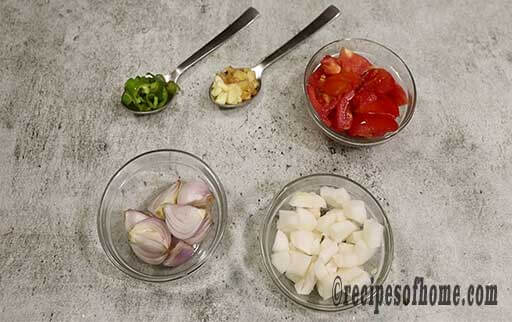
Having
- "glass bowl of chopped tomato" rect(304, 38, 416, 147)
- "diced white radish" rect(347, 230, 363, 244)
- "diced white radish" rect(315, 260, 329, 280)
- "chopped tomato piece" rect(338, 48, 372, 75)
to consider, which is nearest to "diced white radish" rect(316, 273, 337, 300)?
"diced white radish" rect(315, 260, 329, 280)

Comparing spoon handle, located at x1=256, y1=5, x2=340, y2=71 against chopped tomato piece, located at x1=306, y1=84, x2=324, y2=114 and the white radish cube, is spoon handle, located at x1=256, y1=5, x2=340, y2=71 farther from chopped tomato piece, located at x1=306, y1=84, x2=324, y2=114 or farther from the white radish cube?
the white radish cube

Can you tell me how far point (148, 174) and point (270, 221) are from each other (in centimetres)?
40

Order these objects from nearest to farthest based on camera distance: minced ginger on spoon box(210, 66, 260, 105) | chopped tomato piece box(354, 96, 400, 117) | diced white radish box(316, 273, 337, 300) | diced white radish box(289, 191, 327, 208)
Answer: diced white radish box(316, 273, 337, 300)
diced white radish box(289, 191, 327, 208)
chopped tomato piece box(354, 96, 400, 117)
minced ginger on spoon box(210, 66, 260, 105)

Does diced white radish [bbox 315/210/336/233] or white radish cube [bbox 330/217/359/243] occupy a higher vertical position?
diced white radish [bbox 315/210/336/233]

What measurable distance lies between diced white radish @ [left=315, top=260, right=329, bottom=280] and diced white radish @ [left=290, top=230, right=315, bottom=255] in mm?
36

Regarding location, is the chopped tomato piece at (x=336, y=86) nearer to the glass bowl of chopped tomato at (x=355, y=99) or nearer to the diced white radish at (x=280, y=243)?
the glass bowl of chopped tomato at (x=355, y=99)

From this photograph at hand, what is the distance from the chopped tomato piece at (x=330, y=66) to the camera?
1748 mm

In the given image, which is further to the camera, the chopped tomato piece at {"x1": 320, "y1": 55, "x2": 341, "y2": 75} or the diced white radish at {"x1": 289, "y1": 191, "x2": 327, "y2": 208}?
the chopped tomato piece at {"x1": 320, "y1": 55, "x2": 341, "y2": 75}

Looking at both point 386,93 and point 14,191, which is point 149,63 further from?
point 386,93

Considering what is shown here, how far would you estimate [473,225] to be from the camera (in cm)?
170

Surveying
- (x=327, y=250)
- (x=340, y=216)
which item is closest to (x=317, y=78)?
(x=340, y=216)

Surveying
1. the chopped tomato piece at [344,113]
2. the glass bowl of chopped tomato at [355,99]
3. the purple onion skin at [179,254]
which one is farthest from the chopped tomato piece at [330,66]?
the purple onion skin at [179,254]

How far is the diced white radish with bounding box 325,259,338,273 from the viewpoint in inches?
58.1

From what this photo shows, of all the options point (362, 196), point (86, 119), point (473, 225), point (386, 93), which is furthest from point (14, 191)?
point (473, 225)
